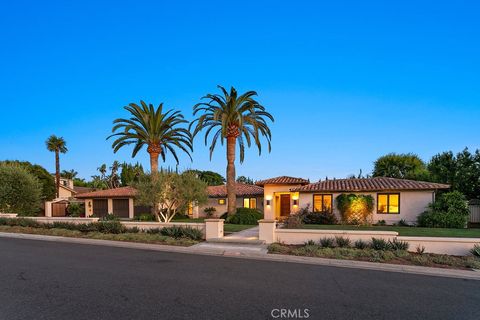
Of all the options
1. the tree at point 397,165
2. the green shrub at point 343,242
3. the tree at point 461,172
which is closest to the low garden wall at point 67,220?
the green shrub at point 343,242

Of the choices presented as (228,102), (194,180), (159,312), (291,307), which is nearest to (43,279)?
(159,312)

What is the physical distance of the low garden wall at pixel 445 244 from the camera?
38.1ft

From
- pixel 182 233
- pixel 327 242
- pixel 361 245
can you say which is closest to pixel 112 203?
pixel 182 233

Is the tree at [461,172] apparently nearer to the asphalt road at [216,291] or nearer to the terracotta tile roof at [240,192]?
the terracotta tile roof at [240,192]

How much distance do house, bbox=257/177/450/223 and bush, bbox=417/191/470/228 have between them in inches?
33.3

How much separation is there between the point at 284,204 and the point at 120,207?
64.9 feet

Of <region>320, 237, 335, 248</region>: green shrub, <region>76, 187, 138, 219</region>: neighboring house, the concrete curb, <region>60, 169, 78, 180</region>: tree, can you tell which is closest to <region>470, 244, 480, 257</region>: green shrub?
the concrete curb

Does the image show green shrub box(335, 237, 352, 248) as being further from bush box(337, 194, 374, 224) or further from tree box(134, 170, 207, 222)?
bush box(337, 194, 374, 224)

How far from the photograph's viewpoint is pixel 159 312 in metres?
5.54

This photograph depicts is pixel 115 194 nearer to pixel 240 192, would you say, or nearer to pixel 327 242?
pixel 240 192

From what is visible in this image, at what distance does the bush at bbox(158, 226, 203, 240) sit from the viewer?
50.9 feet

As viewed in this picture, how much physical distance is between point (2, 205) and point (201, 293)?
93.6 ft

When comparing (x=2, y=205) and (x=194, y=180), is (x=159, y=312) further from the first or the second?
(x=2, y=205)

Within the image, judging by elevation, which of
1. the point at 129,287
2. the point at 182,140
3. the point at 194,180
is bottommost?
the point at 129,287
